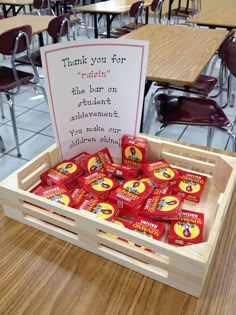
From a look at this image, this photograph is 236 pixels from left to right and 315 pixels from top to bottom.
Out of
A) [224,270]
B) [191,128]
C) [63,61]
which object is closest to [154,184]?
[224,270]

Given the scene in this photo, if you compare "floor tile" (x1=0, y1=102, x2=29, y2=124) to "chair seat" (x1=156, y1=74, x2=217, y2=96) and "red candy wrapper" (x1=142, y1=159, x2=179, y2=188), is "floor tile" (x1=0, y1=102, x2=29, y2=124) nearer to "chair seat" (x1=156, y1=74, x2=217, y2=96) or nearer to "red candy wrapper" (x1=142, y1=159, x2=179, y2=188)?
"chair seat" (x1=156, y1=74, x2=217, y2=96)

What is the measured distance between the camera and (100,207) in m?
0.63

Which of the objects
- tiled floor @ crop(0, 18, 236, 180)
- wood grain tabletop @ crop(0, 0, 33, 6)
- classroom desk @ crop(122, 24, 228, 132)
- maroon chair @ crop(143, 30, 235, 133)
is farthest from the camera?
wood grain tabletop @ crop(0, 0, 33, 6)

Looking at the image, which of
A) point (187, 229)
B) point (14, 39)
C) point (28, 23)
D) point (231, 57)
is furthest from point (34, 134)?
point (187, 229)

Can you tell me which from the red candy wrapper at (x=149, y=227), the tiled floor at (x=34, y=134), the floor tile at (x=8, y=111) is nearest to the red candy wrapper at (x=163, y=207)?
the red candy wrapper at (x=149, y=227)

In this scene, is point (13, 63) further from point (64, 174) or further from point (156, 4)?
point (156, 4)

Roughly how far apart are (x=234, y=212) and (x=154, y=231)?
222 mm

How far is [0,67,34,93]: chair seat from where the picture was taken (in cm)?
213

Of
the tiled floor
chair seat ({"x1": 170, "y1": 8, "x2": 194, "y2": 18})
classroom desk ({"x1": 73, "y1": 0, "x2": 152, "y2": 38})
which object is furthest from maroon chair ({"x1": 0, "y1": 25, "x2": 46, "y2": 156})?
chair seat ({"x1": 170, "y1": 8, "x2": 194, "y2": 18})

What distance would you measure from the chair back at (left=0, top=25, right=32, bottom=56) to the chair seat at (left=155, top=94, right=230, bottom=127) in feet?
3.48

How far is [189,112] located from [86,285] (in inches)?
54.7

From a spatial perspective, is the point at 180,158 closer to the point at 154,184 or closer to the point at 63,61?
the point at 154,184

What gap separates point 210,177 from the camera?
2.44 feet

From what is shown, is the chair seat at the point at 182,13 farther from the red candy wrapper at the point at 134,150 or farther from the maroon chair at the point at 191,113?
the red candy wrapper at the point at 134,150
